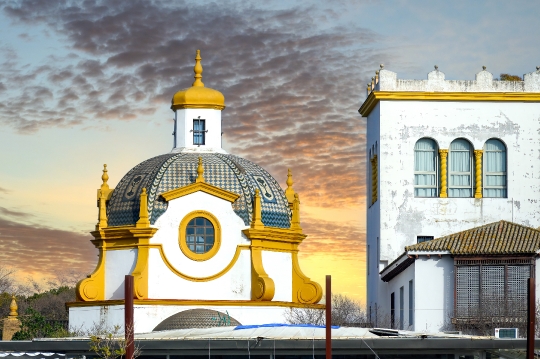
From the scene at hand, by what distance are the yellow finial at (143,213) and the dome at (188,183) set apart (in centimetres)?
46

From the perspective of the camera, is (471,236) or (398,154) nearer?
(471,236)

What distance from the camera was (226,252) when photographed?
68188mm

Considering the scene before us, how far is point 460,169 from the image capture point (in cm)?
7156

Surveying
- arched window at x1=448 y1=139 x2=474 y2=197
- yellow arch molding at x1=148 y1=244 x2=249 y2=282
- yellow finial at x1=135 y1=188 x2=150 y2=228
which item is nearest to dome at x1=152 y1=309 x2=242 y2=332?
yellow arch molding at x1=148 y1=244 x2=249 y2=282

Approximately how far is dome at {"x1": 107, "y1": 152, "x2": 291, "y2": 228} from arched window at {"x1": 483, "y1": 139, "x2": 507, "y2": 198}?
9.28 m

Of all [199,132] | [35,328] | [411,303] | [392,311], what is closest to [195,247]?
[199,132]

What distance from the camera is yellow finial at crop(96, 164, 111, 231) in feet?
228

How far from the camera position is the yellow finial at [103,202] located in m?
69.4

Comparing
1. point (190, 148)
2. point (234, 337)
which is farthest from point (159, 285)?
point (234, 337)

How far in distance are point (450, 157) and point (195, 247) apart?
1270cm

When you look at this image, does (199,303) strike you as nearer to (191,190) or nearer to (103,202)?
(191,190)

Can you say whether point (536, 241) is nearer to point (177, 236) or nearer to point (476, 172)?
point (476, 172)

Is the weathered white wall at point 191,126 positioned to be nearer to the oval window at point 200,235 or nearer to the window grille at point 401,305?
the oval window at point 200,235

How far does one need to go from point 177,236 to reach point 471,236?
13.0 m
